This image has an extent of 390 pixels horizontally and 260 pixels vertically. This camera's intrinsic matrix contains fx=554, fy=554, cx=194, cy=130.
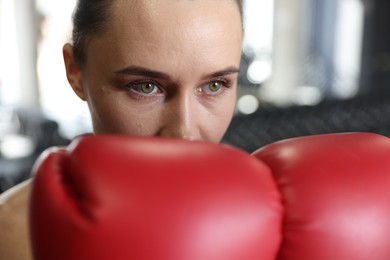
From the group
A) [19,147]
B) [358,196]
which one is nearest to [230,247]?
[358,196]

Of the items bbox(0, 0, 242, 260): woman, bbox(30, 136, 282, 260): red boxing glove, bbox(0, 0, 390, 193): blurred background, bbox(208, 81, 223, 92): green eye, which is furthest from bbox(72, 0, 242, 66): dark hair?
bbox(0, 0, 390, 193): blurred background

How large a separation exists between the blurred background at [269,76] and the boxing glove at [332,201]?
973 mm

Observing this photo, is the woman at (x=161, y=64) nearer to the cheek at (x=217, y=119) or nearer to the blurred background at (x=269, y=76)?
the cheek at (x=217, y=119)

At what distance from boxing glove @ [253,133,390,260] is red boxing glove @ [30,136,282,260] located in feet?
0.09

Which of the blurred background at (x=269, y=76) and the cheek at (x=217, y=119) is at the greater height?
the cheek at (x=217, y=119)

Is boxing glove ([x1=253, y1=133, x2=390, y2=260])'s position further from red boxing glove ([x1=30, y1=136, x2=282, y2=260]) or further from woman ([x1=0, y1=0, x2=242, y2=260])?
woman ([x1=0, y1=0, x2=242, y2=260])

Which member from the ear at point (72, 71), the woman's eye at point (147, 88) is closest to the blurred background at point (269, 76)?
the ear at point (72, 71)

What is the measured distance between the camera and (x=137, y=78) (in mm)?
695

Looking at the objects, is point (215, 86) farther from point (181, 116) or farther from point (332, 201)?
point (332, 201)

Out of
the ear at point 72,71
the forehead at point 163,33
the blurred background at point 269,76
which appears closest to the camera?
the forehead at point 163,33

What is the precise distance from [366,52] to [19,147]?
3740mm

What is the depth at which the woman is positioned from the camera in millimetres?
676

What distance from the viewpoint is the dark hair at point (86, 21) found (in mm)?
723

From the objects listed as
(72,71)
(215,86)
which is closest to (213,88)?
(215,86)
